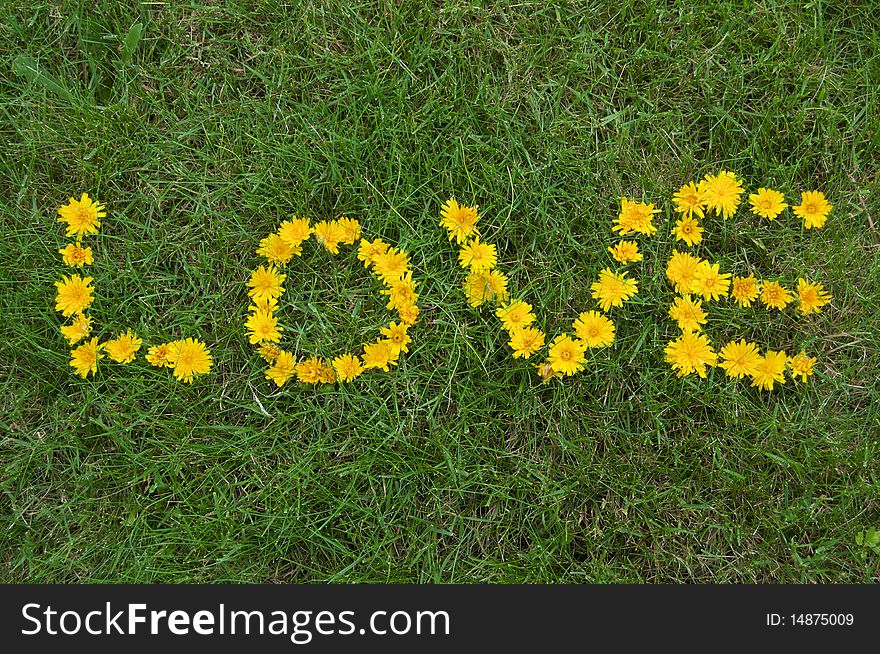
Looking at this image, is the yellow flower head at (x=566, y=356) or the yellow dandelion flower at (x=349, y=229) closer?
the yellow flower head at (x=566, y=356)

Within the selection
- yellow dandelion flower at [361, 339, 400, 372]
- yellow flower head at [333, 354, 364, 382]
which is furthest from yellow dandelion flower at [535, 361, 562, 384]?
yellow flower head at [333, 354, 364, 382]

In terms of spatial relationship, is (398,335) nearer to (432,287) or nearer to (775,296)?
(432,287)

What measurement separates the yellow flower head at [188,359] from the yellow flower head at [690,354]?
1597mm

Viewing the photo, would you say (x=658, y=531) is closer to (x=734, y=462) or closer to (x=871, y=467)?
(x=734, y=462)

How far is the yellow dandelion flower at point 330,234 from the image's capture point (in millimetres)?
2479

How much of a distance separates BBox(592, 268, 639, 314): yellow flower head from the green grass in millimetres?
59

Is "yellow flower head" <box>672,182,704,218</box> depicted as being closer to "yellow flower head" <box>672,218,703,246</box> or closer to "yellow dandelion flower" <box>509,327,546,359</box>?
"yellow flower head" <box>672,218,703,246</box>

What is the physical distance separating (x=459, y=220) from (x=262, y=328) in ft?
2.59

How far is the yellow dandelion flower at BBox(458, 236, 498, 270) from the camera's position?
245 centimetres

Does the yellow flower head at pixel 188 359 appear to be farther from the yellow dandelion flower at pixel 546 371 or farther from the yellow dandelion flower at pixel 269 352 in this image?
the yellow dandelion flower at pixel 546 371

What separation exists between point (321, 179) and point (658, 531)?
5.60 ft

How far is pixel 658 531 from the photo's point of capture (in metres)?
2.35

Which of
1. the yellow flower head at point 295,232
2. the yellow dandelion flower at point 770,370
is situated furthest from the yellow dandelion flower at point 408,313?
the yellow dandelion flower at point 770,370

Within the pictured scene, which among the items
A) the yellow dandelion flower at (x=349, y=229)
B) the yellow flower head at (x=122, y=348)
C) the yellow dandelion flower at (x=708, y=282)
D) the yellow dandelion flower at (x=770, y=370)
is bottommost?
the yellow dandelion flower at (x=770, y=370)
